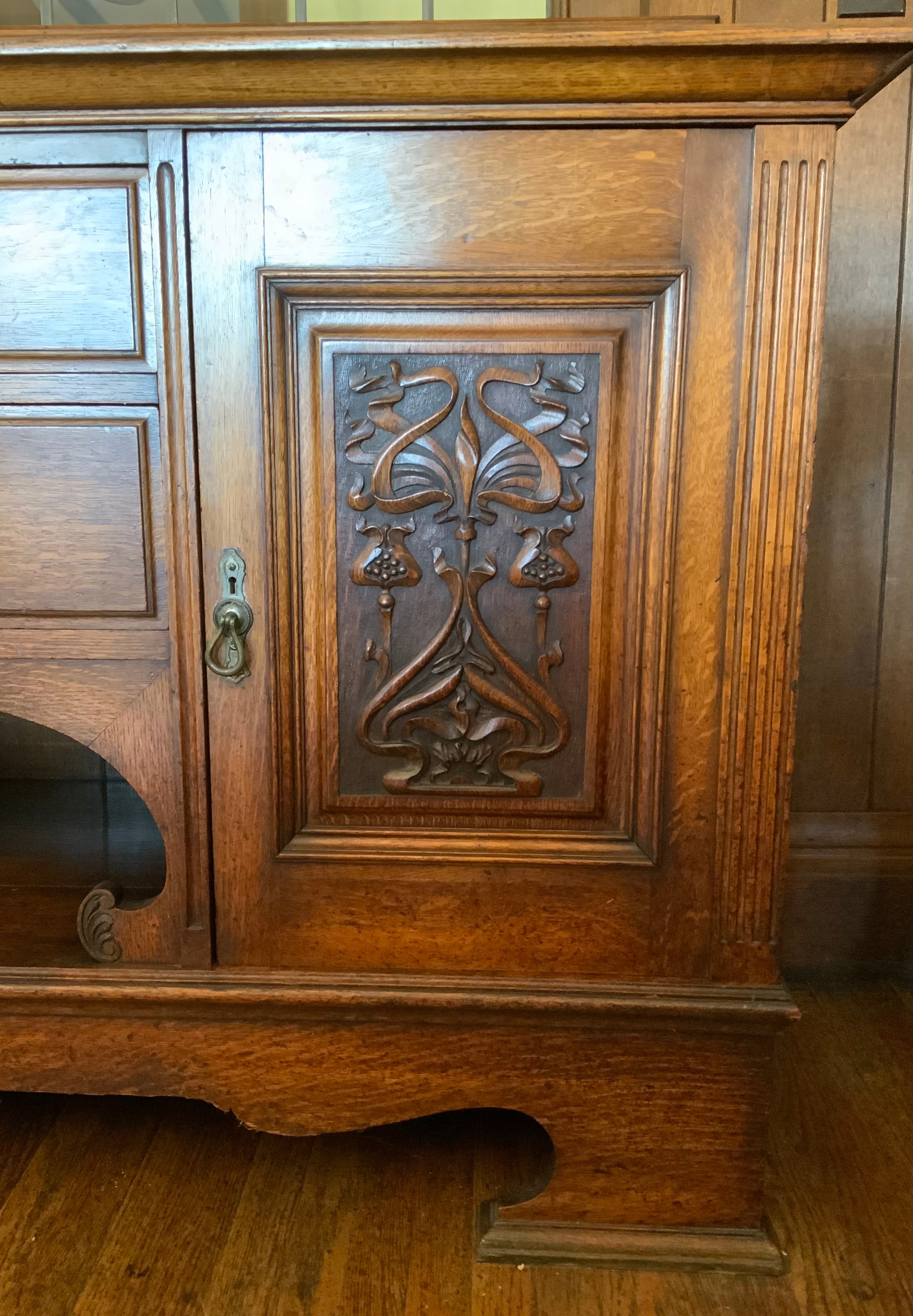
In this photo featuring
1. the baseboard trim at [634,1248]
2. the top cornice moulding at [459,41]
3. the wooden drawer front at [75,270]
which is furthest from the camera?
the baseboard trim at [634,1248]

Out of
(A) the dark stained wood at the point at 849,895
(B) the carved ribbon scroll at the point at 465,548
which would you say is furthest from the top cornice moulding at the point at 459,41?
(A) the dark stained wood at the point at 849,895

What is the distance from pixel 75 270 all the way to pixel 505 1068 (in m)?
0.94

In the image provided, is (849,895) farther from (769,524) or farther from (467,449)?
(467,449)

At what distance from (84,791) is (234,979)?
0.68 meters

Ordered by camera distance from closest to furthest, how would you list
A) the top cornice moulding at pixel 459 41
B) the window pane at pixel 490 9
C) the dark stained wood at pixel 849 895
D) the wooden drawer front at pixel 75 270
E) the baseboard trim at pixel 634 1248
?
the top cornice moulding at pixel 459 41 < the wooden drawer front at pixel 75 270 < the baseboard trim at pixel 634 1248 < the window pane at pixel 490 9 < the dark stained wood at pixel 849 895

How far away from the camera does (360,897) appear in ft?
3.45

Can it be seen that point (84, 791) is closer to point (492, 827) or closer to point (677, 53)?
point (492, 827)

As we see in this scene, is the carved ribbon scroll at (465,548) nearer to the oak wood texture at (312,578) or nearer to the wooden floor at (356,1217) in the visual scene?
the oak wood texture at (312,578)

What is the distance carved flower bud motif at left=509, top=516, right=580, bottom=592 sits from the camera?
99 centimetres

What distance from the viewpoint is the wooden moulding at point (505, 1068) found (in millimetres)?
1045

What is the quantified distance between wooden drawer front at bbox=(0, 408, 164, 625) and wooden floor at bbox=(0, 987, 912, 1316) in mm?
695

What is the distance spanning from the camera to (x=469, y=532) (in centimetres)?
99

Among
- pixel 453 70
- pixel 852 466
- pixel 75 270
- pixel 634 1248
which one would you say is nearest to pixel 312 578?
pixel 75 270

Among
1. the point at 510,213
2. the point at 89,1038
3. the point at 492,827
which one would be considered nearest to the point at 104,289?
the point at 510,213
